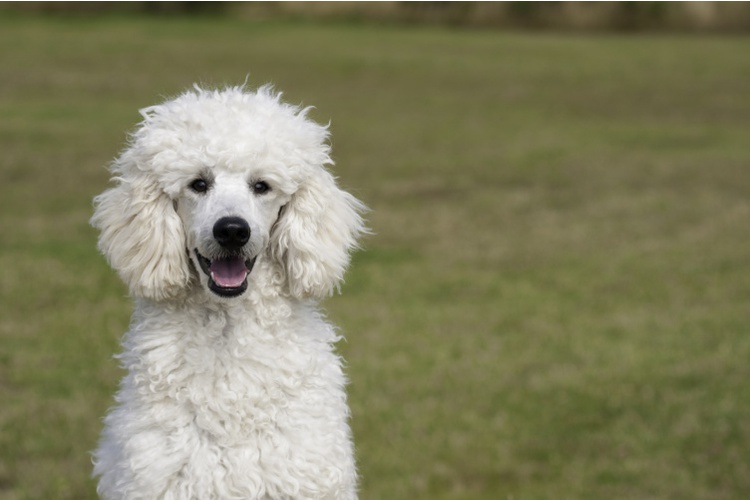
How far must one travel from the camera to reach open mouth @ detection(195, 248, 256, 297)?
14.3 feet

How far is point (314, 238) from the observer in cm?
456

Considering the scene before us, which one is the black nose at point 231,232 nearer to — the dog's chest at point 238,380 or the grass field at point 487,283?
the dog's chest at point 238,380

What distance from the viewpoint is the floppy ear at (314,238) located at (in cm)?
452

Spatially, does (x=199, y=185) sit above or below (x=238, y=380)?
above

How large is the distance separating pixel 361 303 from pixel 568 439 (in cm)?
377

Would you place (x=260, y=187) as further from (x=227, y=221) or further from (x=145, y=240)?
(x=145, y=240)

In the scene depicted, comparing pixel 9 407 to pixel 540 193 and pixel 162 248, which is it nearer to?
pixel 162 248

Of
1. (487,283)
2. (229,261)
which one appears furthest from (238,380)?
(487,283)

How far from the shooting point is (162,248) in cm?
441

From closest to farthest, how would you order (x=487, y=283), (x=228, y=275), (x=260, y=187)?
(x=228, y=275) → (x=260, y=187) → (x=487, y=283)

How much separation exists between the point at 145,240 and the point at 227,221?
355 mm

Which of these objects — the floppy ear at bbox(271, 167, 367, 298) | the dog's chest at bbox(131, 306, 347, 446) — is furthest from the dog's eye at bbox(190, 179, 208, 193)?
the dog's chest at bbox(131, 306, 347, 446)

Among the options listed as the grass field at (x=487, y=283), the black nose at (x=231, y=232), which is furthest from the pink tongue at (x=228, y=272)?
the grass field at (x=487, y=283)

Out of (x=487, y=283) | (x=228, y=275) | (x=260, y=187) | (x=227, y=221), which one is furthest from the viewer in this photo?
(x=487, y=283)
